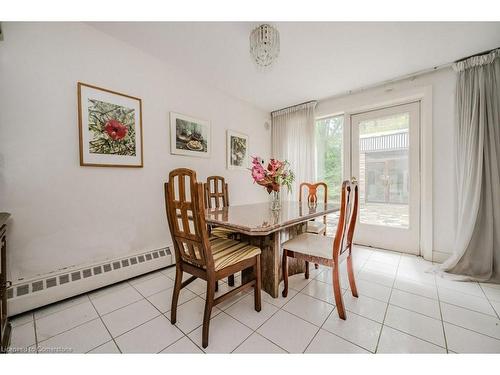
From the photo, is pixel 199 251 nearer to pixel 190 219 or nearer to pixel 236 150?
pixel 190 219

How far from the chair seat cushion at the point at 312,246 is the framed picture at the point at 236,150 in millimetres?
1815

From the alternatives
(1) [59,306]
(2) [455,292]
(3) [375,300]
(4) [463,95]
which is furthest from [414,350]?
(4) [463,95]

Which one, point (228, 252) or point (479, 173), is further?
point (479, 173)

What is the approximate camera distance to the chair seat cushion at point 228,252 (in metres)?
1.33

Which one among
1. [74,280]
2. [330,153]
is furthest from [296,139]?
[74,280]

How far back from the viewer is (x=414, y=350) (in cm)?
118

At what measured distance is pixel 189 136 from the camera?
2.67m

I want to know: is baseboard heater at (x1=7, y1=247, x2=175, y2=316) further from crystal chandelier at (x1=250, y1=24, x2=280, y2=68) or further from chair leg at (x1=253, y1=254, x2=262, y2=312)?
crystal chandelier at (x1=250, y1=24, x2=280, y2=68)

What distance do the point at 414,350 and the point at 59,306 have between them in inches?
101

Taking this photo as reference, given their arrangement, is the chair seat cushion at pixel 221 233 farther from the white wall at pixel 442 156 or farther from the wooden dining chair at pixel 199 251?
the white wall at pixel 442 156

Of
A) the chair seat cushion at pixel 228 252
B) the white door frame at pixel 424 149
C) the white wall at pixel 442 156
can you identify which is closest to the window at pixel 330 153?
the white door frame at pixel 424 149

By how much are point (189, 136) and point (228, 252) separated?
1.79 metres

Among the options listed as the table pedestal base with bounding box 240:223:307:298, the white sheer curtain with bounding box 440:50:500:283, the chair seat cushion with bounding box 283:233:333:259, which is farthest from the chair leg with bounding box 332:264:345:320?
the white sheer curtain with bounding box 440:50:500:283

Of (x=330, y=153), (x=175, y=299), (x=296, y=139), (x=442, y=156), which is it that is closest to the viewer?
(x=175, y=299)
